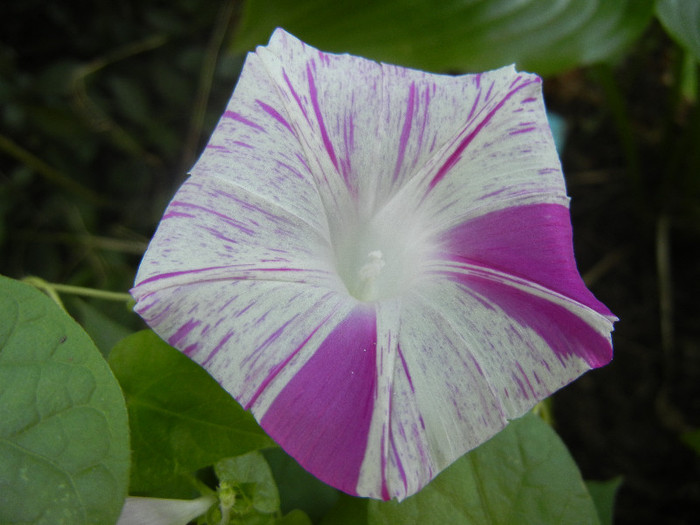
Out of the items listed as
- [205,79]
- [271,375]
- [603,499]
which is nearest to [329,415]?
[271,375]

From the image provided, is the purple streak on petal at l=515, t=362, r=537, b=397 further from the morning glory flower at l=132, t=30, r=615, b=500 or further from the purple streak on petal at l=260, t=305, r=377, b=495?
the purple streak on petal at l=260, t=305, r=377, b=495

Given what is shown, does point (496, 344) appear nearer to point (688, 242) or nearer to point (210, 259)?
point (210, 259)

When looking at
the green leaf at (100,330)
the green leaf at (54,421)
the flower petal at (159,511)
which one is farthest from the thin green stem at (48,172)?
the flower petal at (159,511)

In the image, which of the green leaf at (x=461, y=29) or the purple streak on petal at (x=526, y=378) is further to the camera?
the green leaf at (x=461, y=29)

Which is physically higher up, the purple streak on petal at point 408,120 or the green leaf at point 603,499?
the purple streak on petal at point 408,120

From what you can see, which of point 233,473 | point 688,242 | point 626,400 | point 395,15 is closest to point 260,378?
point 233,473

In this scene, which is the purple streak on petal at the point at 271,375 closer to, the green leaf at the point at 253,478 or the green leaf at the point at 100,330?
the green leaf at the point at 253,478

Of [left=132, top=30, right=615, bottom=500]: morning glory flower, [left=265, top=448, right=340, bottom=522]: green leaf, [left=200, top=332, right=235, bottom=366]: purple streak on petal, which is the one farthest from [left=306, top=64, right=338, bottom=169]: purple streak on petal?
[left=265, top=448, right=340, bottom=522]: green leaf
